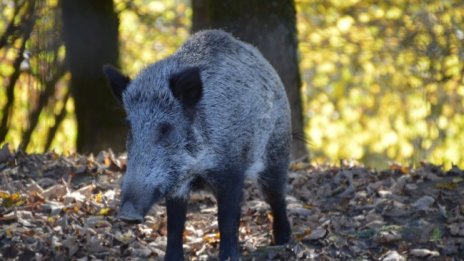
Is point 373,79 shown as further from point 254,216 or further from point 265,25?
point 254,216

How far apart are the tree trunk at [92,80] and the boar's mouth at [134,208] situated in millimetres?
5410

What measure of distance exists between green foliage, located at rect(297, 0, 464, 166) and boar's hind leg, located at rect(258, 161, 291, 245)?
510 cm

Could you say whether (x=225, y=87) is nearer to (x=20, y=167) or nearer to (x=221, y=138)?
(x=221, y=138)

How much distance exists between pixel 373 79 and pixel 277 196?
42.7 ft

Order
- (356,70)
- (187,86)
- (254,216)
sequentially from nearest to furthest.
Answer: (187,86) → (254,216) → (356,70)

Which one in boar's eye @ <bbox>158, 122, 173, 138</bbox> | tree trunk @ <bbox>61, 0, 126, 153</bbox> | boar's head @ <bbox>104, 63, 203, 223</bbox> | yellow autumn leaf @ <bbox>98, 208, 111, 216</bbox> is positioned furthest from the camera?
tree trunk @ <bbox>61, 0, 126, 153</bbox>

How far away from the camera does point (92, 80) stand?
36.3 feet

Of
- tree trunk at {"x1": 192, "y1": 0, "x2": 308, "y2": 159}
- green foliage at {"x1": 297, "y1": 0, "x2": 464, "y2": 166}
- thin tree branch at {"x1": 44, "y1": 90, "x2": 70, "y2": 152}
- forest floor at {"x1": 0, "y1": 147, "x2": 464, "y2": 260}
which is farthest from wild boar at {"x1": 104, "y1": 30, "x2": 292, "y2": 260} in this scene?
thin tree branch at {"x1": 44, "y1": 90, "x2": 70, "y2": 152}

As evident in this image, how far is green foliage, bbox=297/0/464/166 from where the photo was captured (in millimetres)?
13672

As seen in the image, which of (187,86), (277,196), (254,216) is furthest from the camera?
(254,216)

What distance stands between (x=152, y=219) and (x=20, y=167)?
1.58 meters

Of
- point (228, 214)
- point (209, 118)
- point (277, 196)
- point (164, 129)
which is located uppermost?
point (209, 118)

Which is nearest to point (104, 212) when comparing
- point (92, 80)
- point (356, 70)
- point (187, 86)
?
point (187, 86)

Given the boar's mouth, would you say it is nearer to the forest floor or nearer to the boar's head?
the boar's head
